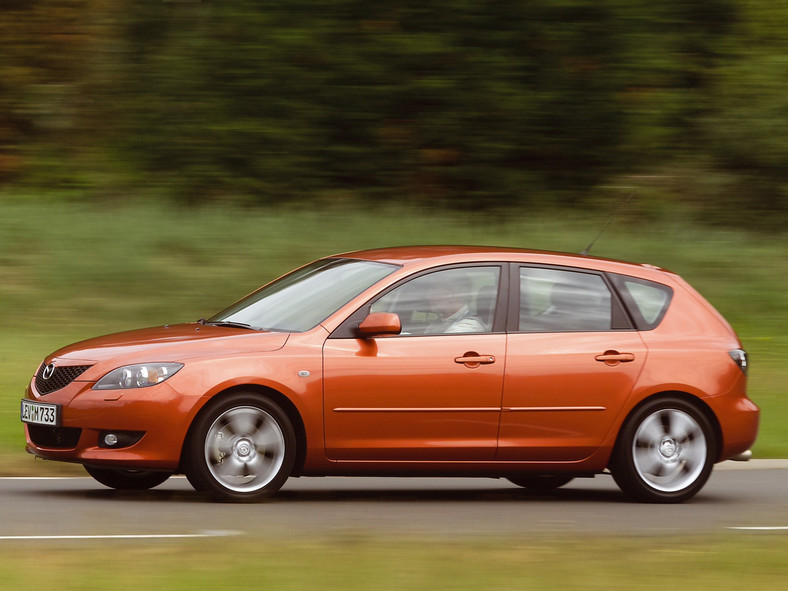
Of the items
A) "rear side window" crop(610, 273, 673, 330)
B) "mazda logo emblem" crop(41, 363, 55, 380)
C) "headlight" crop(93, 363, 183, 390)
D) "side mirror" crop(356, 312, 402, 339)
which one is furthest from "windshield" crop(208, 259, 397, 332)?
"rear side window" crop(610, 273, 673, 330)

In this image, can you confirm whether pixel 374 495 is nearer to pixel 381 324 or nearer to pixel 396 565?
pixel 381 324

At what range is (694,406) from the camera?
29.8ft

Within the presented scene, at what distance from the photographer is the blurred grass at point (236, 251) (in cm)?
1620

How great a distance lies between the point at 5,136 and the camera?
22.7 m

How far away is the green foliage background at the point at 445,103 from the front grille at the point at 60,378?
11940 mm

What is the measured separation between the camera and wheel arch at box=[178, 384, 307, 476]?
8172 mm

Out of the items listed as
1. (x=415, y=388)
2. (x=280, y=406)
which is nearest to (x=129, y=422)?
(x=280, y=406)

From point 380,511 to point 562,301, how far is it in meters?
1.79

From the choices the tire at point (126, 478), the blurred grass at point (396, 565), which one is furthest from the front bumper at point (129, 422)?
the blurred grass at point (396, 565)

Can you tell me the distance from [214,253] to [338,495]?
9275mm

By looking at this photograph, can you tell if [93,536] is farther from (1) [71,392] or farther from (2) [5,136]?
(2) [5,136]

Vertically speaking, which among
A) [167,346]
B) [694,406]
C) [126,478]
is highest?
[167,346]

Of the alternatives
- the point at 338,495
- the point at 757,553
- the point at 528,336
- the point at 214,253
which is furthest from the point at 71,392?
the point at 214,253

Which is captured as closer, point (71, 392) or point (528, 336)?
point (71, 392)
